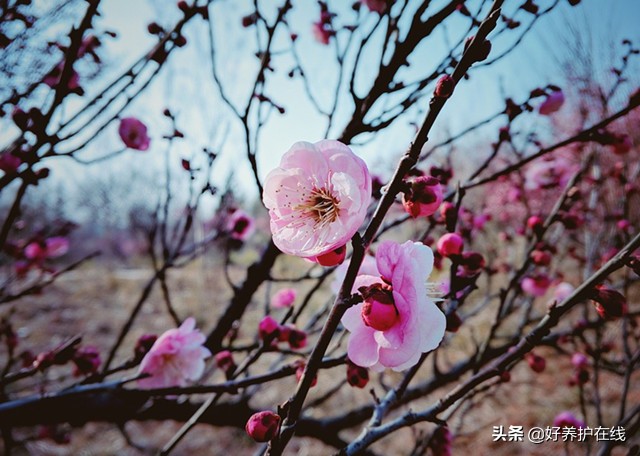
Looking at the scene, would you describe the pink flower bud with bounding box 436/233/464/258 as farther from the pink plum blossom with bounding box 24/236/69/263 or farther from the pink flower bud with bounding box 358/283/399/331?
the pink plum blossom with bounding box 24/236/69/263

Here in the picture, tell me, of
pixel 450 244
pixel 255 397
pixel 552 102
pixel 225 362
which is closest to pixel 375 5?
pixel 552 102

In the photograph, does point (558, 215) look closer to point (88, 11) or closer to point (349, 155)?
point (349, 155)

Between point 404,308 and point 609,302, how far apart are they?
1.32ft

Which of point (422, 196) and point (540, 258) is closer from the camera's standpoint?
point (422, 196)

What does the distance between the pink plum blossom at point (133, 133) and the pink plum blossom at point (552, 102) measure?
1655 millimetres

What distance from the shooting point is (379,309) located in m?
0.53

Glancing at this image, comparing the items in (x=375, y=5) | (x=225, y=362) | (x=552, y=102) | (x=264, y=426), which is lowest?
(x=264, y=426)

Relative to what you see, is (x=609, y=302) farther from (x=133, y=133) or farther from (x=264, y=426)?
(x=133, y=133)

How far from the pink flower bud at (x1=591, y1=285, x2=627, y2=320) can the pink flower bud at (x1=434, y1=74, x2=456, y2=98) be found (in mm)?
482

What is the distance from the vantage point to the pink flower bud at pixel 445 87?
50cm

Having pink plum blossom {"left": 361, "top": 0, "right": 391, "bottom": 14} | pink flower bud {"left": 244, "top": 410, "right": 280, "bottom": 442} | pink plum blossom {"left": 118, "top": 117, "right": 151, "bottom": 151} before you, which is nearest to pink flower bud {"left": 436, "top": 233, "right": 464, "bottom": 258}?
pink flower bud {"left": 244, "top": 410, "right": 280, "bottom": 442}

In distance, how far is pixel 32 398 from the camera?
3.02ft

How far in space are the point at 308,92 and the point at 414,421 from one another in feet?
4.08

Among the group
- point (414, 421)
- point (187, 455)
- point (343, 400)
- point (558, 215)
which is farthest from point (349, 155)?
point (343, 400)
